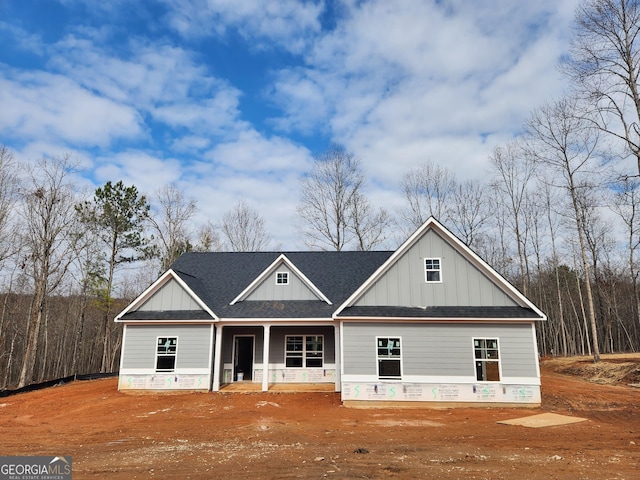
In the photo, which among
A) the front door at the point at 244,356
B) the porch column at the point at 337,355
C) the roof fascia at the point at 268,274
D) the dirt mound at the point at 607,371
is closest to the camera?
the porch column at the point at 337,355

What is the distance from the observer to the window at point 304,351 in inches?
703

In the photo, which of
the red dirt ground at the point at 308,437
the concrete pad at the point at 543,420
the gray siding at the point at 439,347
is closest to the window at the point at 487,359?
the gray siding at the point at 439,347

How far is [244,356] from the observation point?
61.0ft

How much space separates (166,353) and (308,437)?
9052 mm

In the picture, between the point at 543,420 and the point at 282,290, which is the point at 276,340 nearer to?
the point at 282,290

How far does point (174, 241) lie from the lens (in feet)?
113

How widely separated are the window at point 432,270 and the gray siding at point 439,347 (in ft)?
5.74

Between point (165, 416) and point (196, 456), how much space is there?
5.35 metres

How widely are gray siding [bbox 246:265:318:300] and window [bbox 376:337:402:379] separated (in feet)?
16.1

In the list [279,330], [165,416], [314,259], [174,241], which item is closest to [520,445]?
[165,416]

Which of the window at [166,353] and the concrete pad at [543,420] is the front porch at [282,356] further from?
the concrete pad at [543,420]

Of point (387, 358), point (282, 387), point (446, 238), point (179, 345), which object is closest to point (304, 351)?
point (282, 387)

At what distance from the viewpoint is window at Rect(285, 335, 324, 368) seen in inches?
703

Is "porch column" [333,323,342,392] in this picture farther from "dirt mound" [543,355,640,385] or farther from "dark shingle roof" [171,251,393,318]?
"dirt mound" [543,355,640,385]
